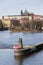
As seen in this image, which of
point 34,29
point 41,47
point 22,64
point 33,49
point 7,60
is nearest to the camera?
point 22,64

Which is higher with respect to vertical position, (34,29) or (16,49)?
(16,49)

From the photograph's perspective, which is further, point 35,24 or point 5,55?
point 35,24

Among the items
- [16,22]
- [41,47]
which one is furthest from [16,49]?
[16,22]

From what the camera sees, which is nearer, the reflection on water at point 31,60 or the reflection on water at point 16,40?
the reflection on water at point 31,60

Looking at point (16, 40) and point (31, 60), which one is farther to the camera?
point (16, 40)

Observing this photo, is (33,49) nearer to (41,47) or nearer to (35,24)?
(41,47)

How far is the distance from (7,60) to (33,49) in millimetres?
4248

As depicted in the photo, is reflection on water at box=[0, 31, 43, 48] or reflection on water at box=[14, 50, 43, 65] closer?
reflection on water at box=[14, 50, 43, 65]

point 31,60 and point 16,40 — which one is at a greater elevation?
point 31,60

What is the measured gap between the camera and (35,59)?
70.6ft

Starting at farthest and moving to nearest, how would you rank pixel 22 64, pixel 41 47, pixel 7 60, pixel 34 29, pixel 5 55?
pixel 34 29
pixel 41 47
pixel 5 55
pixel 7 60
pixel 22 64

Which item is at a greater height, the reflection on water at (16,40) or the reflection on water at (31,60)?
the reflection on water at (31,60)

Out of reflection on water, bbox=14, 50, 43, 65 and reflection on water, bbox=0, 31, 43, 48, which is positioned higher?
reflection on water, bbox=14, 50, 43, 65

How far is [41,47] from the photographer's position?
27219mm
